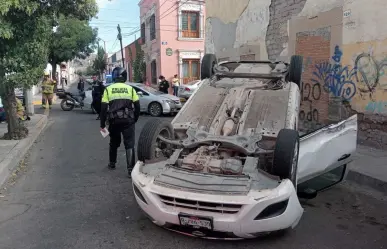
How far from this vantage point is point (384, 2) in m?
7.67

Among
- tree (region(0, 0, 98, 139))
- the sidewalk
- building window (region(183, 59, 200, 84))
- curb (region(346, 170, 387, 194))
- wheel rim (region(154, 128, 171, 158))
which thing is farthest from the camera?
building window (region(183, 59, 200, 84))

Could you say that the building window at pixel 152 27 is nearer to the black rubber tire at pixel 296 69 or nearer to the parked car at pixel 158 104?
the parked car at pixel 158 104

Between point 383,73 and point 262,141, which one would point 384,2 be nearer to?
point 383,73

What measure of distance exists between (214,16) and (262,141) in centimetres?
1343

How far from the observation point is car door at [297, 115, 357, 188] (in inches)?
177

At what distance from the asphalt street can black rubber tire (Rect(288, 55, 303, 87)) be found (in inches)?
68.4

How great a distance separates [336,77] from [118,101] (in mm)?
5630

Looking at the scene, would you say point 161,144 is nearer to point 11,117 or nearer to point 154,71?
point 11,117

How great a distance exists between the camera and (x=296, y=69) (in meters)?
5.85

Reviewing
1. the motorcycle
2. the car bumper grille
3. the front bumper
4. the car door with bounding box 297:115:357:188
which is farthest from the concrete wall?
the motorcycle

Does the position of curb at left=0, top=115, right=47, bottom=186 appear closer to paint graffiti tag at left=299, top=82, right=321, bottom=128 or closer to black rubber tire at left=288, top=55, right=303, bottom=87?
black rubber tire at left=288, top=55, right=303, bottom=87

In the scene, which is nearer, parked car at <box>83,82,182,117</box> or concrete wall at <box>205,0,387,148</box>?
concrete wall at <box>205,0,387,148</box>

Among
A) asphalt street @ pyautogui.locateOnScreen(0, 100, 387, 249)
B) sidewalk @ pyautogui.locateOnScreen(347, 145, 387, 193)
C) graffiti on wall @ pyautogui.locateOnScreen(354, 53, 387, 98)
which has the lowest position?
asphalt street @ pyautogui.locateOnScreen(0, 100, 387, 249)

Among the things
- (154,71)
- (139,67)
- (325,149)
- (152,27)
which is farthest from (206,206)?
(139,67)
